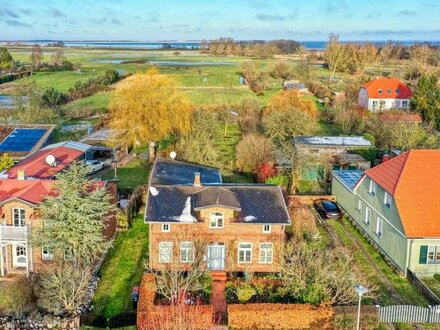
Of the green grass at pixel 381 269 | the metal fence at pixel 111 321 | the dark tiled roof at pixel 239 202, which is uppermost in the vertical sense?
the dark tiled roof at pixel 239 202

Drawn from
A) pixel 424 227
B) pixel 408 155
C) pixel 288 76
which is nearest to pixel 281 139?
pixel 408 155

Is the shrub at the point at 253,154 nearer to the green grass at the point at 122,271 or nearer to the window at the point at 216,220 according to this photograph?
the green grass at the point at 122,271

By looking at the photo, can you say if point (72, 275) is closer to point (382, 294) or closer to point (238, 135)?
point (382, 294)

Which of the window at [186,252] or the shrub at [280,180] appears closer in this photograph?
the window at [186,252]

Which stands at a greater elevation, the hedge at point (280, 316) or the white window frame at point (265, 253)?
the white window frame at point (265, 253)

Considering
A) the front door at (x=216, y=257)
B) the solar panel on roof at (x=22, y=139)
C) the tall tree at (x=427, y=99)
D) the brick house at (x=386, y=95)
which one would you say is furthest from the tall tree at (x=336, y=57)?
the front door at (x=216, y=257)

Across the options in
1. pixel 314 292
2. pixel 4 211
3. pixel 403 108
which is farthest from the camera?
pixel 403 108
